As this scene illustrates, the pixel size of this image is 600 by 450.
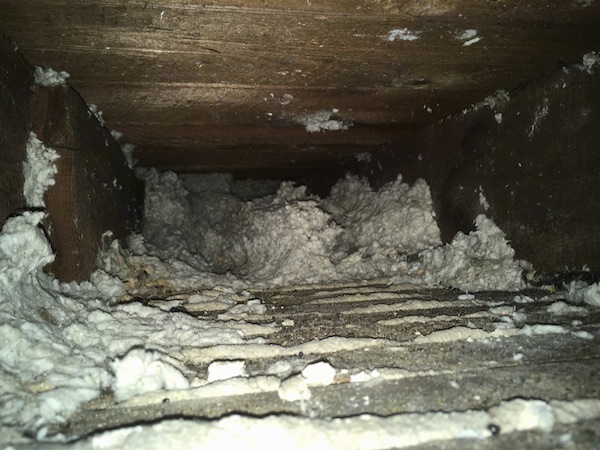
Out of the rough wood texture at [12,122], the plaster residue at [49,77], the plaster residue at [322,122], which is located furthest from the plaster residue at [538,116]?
the rough wood texture at [12,122]

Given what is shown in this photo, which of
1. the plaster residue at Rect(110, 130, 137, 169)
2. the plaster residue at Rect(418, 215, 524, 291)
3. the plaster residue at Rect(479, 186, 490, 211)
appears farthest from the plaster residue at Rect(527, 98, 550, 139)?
the plaster residue at Rect(110, 130, 137, 169)

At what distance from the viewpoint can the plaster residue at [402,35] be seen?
1882 millimetres

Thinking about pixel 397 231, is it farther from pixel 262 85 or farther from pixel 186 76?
pixel 186 76

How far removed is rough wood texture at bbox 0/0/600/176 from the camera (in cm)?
169

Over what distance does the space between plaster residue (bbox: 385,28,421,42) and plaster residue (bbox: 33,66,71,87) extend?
183cm

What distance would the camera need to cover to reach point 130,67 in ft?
7.07

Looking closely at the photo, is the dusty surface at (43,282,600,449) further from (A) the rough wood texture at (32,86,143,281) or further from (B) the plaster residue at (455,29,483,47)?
(B) the plaster residue at (455,29,483,47)

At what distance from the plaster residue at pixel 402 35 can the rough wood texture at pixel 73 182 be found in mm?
1903

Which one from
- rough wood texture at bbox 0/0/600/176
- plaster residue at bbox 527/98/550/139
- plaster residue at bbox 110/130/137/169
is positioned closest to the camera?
rough wood texture at bbox 0/0/600/176

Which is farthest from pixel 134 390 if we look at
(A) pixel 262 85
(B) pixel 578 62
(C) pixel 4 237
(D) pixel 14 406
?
(B) pixel 578 62

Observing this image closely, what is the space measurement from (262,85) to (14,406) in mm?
2052

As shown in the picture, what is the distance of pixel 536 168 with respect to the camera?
2648 millimetres

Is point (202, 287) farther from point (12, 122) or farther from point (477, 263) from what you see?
point (477, 263)

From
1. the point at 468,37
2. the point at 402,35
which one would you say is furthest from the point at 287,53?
the point at 468,37
